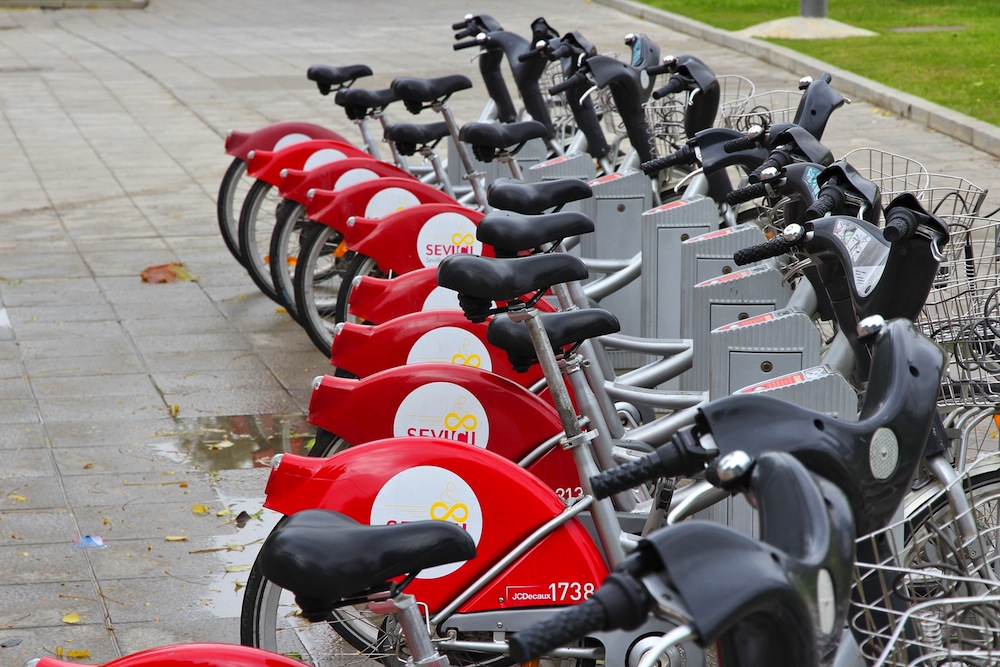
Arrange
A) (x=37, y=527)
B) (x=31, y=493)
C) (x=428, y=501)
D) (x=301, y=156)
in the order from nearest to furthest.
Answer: (x=428, y=501)
(x=37, y=527)
(x=31, y=493)
(x=301, y=156)

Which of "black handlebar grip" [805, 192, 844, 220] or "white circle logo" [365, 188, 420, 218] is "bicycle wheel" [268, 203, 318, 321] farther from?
"black handlebar grip" [805, 192, 844, 220]

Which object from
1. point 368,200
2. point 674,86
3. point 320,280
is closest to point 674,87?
point 674,86

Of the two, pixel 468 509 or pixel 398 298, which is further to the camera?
pixel 398 298

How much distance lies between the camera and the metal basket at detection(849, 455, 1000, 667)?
150 cm

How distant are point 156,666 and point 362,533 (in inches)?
18.9

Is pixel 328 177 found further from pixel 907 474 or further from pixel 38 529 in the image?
pixel 907 474

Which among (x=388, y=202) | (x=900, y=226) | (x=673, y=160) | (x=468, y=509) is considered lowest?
(x=468, y=509)

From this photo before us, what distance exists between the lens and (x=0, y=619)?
341 cm

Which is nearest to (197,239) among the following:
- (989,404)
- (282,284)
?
(282,284)

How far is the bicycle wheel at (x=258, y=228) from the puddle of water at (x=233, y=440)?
1.14 meters

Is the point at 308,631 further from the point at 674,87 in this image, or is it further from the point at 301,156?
the point at 301,156

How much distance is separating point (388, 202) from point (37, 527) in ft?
6.56

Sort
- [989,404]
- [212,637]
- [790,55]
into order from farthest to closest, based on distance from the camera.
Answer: [790,55] → [212,637] → [989,404]

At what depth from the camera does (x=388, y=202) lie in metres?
5.27
